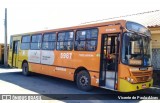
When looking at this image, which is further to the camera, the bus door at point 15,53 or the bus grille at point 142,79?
the bus door at point 15,53

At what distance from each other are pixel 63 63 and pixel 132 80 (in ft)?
Result: 14.1

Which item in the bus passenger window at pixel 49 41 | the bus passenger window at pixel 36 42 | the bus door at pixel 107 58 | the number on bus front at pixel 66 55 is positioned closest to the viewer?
the bus door at pixel 107 58

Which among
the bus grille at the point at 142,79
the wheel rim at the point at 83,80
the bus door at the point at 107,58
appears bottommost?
the wheel rim at the point at 83,80

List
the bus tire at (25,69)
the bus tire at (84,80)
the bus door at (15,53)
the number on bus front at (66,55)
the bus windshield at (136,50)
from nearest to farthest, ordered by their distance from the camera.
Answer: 1. the bus windshield at (136,50)
2. the bus tire at (84,80)
3. the number on bus front at (66,55)
4. the bus tire at (25,69)
5. the bus door at (15,53)

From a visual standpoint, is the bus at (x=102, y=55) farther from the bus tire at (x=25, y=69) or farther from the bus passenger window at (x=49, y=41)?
the bus tire at (x=25, y=69)

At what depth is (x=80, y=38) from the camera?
35.6ft

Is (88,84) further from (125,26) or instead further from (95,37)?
(125,26)

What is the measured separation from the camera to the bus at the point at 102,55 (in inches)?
344

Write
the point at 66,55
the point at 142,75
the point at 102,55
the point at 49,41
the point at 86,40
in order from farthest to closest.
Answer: the point at 49,41 → the point at 66,55 → the point at 86,40 → the point at 102,55 → the point at 142,75

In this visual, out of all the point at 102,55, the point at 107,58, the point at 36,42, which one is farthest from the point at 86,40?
the point at 36,42

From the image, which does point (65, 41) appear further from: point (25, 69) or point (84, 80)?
point (25, 69)

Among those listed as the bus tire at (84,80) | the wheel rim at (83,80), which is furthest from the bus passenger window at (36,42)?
the wheel rim at (83,80)

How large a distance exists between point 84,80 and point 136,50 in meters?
2.78

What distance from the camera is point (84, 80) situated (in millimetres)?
10516
